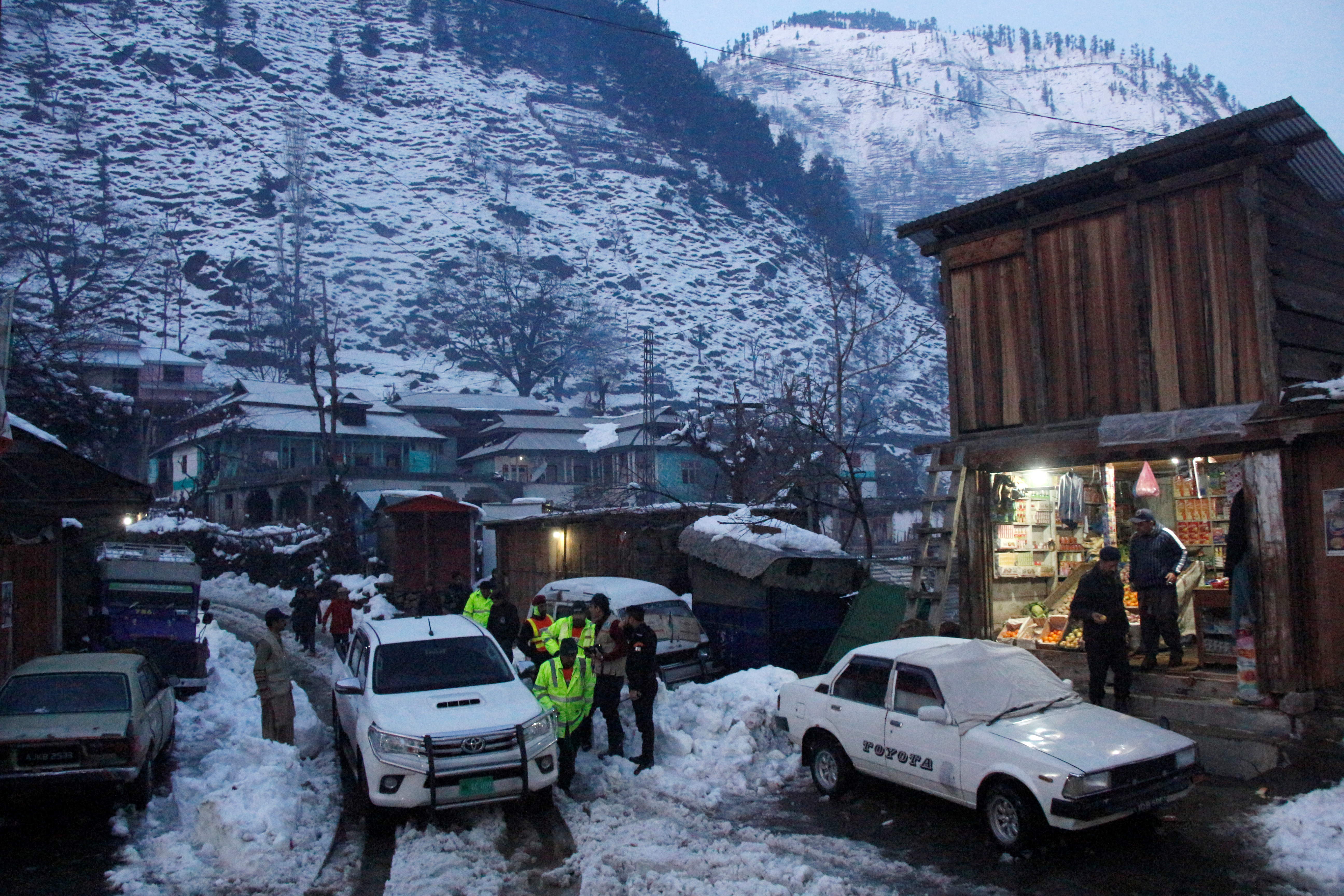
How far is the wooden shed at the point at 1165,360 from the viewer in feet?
29.3

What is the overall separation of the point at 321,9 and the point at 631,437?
495 ft

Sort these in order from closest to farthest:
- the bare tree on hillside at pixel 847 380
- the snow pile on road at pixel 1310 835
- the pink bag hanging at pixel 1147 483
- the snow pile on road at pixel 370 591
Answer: the snow pile on road at pixel 1310 835
the pink bag hanging at pixel 1147 483
the bare tree on hillside at pixel 847 380
the snow pile on road at pixel 370 591

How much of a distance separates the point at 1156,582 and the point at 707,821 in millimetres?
5829

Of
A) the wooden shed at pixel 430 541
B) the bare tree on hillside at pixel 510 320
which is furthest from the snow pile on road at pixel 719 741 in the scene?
the bare tree on hillside at pixel 510 320

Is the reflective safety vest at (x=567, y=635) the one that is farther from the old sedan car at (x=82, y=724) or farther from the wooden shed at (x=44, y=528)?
the wooden shed at (x=44, y=528)

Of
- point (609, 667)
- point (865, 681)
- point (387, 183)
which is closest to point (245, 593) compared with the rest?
point (609, 667)

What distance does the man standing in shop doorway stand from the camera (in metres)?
9.92

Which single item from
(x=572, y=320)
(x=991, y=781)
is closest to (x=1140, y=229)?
(x=991, y=781)

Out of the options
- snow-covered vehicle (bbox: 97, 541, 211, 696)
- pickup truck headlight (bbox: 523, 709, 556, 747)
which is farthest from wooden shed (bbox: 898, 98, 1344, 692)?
snow-covered vehicle (bbox: 97, 541, 211, 696)

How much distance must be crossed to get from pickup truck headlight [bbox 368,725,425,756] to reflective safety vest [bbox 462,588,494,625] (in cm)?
544

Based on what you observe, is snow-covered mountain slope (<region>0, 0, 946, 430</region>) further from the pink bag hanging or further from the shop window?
the shop window

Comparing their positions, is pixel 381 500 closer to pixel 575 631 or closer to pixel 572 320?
pixel 575 631

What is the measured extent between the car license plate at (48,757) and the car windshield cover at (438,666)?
8.44 feet

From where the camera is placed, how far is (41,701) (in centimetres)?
859
